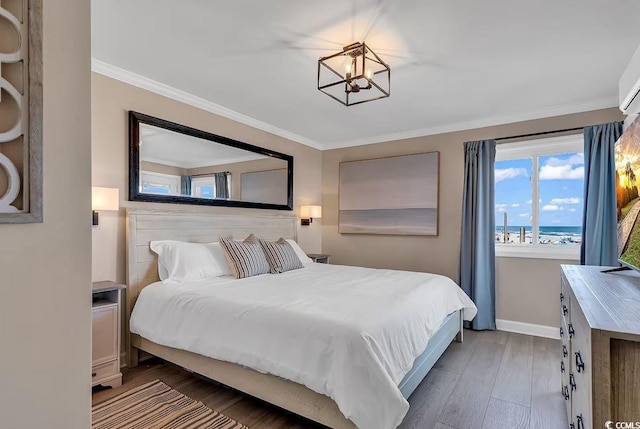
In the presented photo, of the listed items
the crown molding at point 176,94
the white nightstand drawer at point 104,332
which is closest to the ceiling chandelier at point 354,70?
the crown molding at point 176,94

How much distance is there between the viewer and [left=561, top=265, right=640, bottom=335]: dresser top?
37.2 inches

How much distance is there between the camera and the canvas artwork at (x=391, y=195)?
433 cm

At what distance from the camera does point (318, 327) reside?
186 cm

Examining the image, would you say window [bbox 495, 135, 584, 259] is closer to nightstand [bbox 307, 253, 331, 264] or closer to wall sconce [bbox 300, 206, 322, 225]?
nightstand [bbox 307, 253, 331, 264]

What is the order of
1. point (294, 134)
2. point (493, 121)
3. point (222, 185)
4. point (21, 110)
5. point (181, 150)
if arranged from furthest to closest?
point (294, 134) < point (493, 121) < point (222, 185) < point (181, 150) < point (21, 110)

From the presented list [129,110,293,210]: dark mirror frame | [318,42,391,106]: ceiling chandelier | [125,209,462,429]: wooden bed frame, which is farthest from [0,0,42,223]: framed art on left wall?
[129,110,293,210]: dark mirror frame

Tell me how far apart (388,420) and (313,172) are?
12.9 feet

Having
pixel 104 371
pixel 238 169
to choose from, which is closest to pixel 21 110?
pixel 104 371

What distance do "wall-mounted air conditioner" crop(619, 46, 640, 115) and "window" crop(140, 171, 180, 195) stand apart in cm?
357

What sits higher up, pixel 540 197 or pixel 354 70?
pixel 354 70

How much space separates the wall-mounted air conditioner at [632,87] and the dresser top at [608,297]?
1.05 meters

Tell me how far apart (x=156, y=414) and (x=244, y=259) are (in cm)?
151

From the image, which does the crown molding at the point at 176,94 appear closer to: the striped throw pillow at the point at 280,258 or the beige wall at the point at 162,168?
the beige wall at the point at 162,168

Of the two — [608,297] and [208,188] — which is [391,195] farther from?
[608,297]
